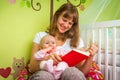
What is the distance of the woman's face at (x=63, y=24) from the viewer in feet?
4.68

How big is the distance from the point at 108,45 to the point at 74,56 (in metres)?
0.50

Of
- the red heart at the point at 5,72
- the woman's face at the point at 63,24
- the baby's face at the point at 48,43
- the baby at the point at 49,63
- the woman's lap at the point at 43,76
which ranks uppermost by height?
the woman's face at the point at 63,24

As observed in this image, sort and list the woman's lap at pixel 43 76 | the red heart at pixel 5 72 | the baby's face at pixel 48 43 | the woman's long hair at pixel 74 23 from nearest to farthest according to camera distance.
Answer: the woman's lap at pixel 43 76 < the baby's face at pixel 48 43 < the woman's long hair at pixel 74 23 < the red heart at pixel 5 72

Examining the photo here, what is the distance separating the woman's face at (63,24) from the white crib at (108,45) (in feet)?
0.56

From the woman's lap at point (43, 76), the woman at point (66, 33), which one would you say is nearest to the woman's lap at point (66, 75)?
the woman's lap at point (43, 76)

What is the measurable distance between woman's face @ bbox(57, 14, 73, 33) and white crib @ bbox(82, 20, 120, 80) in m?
0.17

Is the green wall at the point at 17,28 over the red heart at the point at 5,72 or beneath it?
over

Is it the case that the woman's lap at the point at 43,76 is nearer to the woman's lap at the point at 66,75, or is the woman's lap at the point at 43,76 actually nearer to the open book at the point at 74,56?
the woman's lap at the point at 66,75

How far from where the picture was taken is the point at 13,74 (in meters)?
1.64

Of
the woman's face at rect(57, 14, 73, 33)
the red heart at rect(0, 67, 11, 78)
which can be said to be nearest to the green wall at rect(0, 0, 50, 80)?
the red heart at rect(0, 67, 11, 78)

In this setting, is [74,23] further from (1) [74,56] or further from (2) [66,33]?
(1) [74,56]

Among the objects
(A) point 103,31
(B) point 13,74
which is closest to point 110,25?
(A) point 103,31

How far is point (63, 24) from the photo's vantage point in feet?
4.69

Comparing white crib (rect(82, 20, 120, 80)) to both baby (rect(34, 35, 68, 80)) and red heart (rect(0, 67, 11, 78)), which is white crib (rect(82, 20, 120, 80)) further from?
red heart (rect(0, 67, 11, 78))
